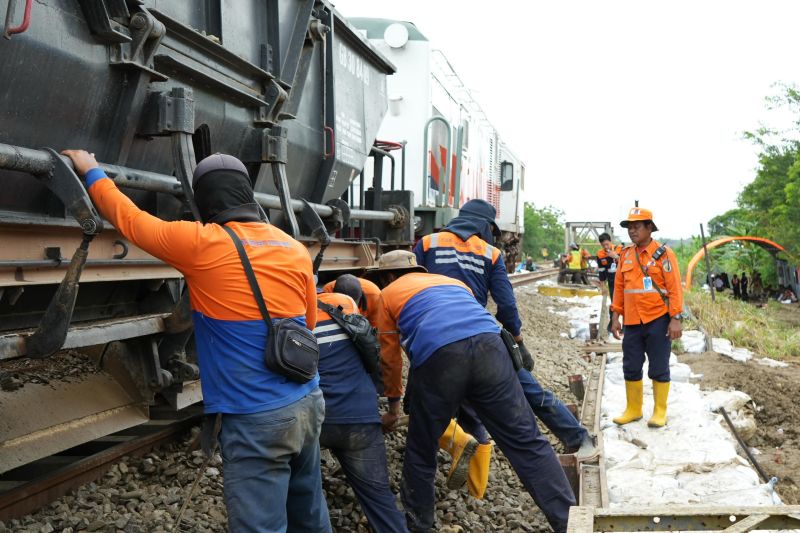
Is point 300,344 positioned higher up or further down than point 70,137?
further down

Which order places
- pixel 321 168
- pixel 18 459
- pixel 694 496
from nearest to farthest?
pixel 18 459 → pixel 694 496 → pixel 321 168

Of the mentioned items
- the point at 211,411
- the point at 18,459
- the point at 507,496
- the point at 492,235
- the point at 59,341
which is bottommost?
the point at 507,496

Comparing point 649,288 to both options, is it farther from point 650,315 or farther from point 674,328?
point 674,328

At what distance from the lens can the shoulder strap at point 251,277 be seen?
301cm

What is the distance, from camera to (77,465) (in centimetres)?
424

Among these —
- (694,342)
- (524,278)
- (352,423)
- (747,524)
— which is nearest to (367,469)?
(352,423)

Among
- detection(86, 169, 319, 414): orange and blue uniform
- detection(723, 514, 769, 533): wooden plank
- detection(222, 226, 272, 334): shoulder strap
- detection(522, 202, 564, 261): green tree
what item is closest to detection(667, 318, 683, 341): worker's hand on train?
detection(723, 514, 769, 533): wooden plank

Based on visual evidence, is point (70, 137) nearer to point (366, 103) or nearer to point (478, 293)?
point (478, 293)

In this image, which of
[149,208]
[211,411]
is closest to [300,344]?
[211,411]

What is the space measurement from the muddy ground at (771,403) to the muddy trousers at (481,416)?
2107 mm

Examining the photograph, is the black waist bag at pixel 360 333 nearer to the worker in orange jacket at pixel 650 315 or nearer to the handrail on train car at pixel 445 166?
the worker in orange jacket at pixel 650 315

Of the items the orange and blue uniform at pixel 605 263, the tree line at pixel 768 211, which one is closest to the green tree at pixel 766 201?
the tree line at pixel 768 211

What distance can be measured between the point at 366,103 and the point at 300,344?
456cm

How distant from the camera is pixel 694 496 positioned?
490 centimetres
